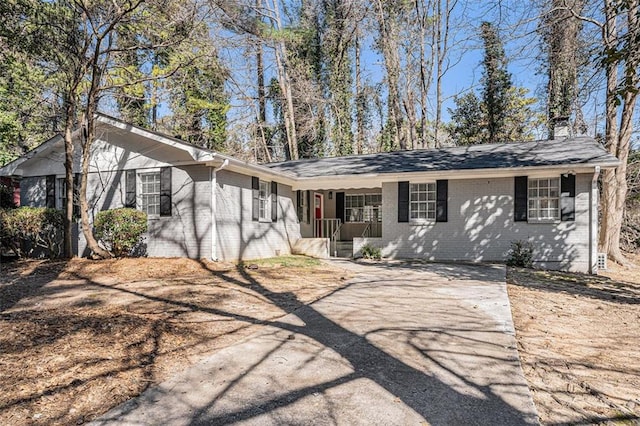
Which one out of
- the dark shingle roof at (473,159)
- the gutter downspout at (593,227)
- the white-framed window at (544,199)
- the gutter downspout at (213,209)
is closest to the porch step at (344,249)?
the dark shingle roof at (473,159)

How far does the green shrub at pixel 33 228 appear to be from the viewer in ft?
36.4

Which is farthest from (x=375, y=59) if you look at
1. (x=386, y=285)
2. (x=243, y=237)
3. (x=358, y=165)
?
(x=386, y=285)

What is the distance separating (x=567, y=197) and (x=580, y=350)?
8.09 m

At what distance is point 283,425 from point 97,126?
11863 mm

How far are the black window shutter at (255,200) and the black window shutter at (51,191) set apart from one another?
20.7ft

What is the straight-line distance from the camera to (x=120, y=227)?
34.1 feet

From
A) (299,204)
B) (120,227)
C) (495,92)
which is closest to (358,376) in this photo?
(120,227)

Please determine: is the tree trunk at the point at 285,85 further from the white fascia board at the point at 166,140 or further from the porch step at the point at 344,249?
the white fascia board at the point at 166,140

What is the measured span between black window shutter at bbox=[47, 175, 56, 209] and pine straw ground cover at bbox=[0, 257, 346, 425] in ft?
10.8

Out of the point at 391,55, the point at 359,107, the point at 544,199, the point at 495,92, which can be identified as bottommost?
the point at 544,199

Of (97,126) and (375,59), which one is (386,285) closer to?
(97,126)

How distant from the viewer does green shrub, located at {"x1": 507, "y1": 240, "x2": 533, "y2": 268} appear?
11.2 metres

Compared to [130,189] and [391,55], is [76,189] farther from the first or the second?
[391,55]

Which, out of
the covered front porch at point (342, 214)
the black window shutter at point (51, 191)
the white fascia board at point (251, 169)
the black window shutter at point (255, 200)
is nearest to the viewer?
the white fascia board at point (251, 169)
